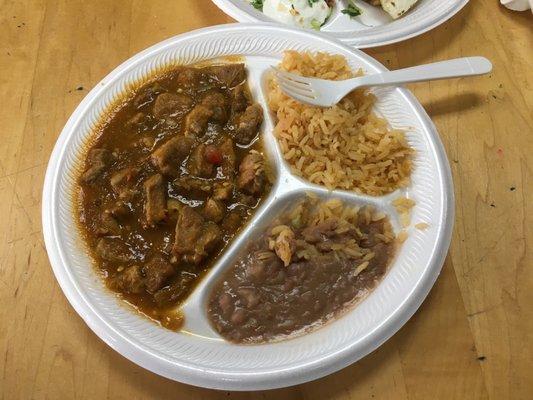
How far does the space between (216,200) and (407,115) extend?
1.09m

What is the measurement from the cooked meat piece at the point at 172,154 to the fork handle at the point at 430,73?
946mm

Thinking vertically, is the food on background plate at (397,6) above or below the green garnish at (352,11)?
above

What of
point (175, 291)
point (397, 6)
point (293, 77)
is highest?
point (397, 6)

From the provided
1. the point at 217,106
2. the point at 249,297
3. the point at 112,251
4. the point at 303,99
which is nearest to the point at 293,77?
the point at 303,99

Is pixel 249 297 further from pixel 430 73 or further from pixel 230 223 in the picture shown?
pixel 430 73

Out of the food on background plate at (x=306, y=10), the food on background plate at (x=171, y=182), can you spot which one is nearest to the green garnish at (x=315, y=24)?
the food on background plate at (x=306, y=10)

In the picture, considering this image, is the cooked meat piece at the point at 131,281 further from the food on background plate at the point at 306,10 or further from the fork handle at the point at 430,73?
the food on background plate at the point at 306,10

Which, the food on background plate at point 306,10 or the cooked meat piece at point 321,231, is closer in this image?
the cooked meat piece at point 321,231

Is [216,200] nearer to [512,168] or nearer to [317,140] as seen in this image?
[317,140]

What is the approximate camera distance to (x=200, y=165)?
248cm

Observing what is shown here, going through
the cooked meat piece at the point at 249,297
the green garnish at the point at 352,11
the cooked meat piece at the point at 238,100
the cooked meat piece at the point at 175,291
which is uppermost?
the green garnish at the point at 352,11

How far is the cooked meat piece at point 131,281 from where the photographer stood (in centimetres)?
225

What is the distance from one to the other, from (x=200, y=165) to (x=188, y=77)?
0.59 metres

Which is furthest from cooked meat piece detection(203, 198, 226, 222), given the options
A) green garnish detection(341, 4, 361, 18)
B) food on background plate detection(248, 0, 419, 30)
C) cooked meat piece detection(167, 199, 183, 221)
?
green garnish detection(341, 4, 361, 18)
